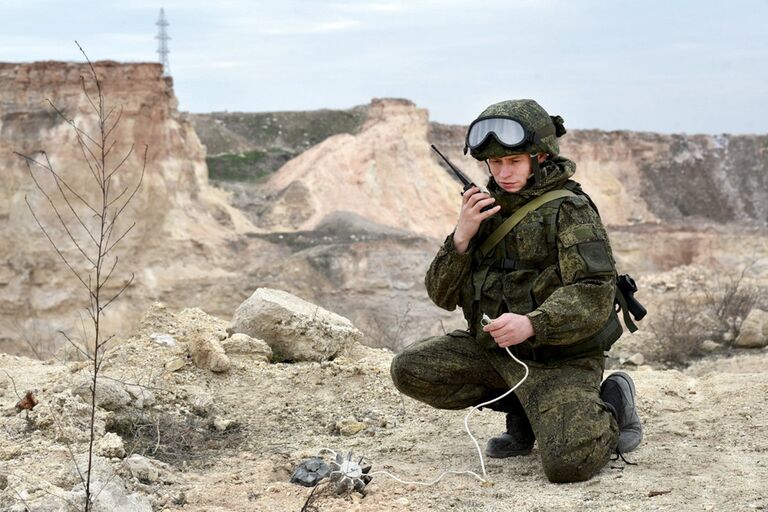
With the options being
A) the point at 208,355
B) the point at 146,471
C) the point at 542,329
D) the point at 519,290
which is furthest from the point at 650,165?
the point at 146,471

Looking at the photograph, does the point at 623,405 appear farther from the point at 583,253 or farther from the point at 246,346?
the point at 246,346

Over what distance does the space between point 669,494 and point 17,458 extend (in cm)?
286

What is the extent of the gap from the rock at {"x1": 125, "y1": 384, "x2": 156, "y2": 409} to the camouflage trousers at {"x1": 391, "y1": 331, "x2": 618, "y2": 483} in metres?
1.48

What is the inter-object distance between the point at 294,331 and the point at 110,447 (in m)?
2.40

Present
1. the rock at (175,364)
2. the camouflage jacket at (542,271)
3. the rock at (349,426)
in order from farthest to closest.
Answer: the rock at (175,364), the rock at (349,426), the camouflage jacket at (542,271)

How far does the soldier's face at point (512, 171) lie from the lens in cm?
447

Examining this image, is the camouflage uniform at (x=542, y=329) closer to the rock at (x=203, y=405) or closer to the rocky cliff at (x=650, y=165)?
the rock at (x=203, y=405)

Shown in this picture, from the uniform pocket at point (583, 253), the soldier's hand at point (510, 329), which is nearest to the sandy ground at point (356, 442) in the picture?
the soldier's hand at point (510, 329)

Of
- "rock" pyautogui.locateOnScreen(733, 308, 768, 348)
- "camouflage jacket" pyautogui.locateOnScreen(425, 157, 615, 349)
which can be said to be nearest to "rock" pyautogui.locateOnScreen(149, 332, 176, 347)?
"camouflage jacket" pyautogui.locateOnScreen(425, 157, 615, 349)

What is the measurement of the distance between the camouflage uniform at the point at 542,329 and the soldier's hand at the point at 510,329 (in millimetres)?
45

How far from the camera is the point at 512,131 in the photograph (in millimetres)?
4402

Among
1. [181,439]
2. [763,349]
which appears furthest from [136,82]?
[181,439]

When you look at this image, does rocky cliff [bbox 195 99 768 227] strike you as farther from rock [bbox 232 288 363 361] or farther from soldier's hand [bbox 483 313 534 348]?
soldier's hand [bbox 483 313 534 348]

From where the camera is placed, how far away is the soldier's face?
4473mm
